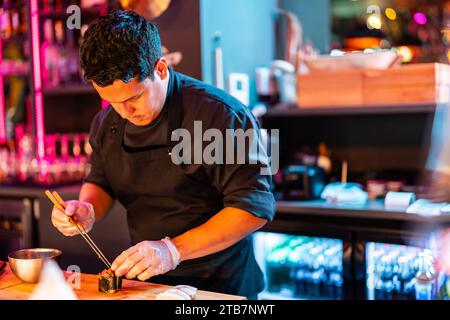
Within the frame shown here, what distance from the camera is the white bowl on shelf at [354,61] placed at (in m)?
3.05

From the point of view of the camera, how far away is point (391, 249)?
2.95 m

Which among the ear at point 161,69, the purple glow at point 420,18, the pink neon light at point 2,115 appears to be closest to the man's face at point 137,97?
the ear at point 161,69

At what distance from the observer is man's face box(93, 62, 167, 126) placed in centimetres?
172

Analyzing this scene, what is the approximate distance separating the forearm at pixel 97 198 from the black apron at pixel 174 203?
105mm

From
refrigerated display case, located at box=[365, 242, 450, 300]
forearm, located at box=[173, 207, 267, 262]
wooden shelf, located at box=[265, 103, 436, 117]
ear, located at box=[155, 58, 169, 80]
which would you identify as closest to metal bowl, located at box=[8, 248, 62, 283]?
forearm, located at box=[173, 207, 267, 262]

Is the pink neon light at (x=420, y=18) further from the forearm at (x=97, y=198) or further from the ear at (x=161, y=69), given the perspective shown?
the forearm at (x=97, y=198)

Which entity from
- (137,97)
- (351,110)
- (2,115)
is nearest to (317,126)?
(351,110)

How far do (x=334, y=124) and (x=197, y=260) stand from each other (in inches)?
71.2

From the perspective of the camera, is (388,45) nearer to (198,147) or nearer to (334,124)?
(334,124)

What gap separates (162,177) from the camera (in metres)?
2.00

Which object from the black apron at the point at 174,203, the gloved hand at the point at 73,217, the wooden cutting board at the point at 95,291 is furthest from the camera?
the black apron at the point at 174,203

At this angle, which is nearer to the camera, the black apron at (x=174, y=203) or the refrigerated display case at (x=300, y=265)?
the black apron at (x=174, y=203)

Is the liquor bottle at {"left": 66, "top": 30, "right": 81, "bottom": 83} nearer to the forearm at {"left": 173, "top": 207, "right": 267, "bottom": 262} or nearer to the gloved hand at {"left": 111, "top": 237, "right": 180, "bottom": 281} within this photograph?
the forearm at {"left": 173, "top": 207, "right": 267, "bottom": 262}

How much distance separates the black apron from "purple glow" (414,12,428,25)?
1892 millimetres
